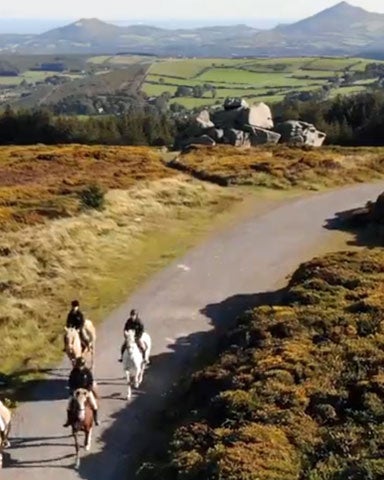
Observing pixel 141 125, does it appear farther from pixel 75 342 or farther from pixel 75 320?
pixel 75 342

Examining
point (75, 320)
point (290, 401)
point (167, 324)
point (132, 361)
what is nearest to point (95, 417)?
point (132, 361)

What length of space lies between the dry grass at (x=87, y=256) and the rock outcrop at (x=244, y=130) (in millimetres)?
20666

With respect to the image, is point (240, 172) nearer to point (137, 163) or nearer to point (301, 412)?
point (137, 163)

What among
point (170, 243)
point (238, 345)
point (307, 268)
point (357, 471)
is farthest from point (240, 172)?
point (357, 471)

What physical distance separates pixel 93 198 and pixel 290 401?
23.1 metres

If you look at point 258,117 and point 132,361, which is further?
point 258,117

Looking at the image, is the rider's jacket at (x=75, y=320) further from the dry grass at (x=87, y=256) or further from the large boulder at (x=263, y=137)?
the large boulder at (x=263, y=137)

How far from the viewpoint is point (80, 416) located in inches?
639

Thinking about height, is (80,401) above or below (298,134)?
below

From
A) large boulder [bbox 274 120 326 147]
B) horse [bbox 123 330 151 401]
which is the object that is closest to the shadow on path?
horse [bbox 123 330 151 401]

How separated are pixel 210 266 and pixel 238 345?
31.3ft

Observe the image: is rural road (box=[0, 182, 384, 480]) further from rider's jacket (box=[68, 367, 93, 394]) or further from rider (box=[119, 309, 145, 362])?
rider's jacket (box=[68, 367, 93, 394])

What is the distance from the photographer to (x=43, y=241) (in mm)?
31891

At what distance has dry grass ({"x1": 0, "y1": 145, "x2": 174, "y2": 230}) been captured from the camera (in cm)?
3719
